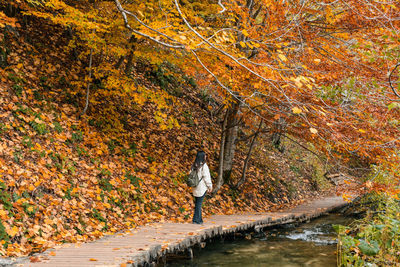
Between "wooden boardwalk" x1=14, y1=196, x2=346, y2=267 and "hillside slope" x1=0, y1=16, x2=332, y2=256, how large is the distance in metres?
0.49

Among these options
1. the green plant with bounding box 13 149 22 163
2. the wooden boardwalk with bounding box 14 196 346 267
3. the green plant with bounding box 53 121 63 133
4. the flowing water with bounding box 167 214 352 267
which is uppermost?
the green plant with bounding box 53 121 63 133

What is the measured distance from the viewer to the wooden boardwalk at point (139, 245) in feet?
15.7

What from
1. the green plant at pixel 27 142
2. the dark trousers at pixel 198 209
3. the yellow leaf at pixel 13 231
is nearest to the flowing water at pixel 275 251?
the dark trousers at pixel 198 209

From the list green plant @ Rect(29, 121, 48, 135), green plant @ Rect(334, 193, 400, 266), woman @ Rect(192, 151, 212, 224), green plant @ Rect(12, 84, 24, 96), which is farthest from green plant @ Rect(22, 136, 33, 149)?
green plant @ Rect(334, 193, 400, 266)

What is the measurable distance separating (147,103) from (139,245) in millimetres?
8593

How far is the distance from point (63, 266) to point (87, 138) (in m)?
5.39

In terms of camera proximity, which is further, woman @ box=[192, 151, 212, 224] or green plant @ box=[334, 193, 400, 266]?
woman @ box=[192, 151, 212, 224]

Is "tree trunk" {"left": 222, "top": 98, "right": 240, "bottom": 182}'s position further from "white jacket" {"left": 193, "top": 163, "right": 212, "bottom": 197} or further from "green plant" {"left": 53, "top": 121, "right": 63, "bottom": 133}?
"green plant" {"left": 53, "top": 121, "right": 63, "bottom": 133}

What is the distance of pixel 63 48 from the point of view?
38.5ft

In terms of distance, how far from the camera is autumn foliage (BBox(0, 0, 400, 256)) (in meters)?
6.24

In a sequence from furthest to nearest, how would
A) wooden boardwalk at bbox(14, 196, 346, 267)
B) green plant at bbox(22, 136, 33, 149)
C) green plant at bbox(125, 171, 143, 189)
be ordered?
1. green plant at bbox(125, 171, 143, 189)
2. green plant at bbox(22, 136, 33, 149)
3. wooden boardwalk at bbox(14, 196, 346, 267)

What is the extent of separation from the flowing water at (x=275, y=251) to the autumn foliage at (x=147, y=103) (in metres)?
1.47

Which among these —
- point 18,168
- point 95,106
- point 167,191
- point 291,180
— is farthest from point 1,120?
point 291,180

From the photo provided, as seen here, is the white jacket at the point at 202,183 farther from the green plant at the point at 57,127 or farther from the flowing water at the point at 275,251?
the green plant at the point at 57,127
